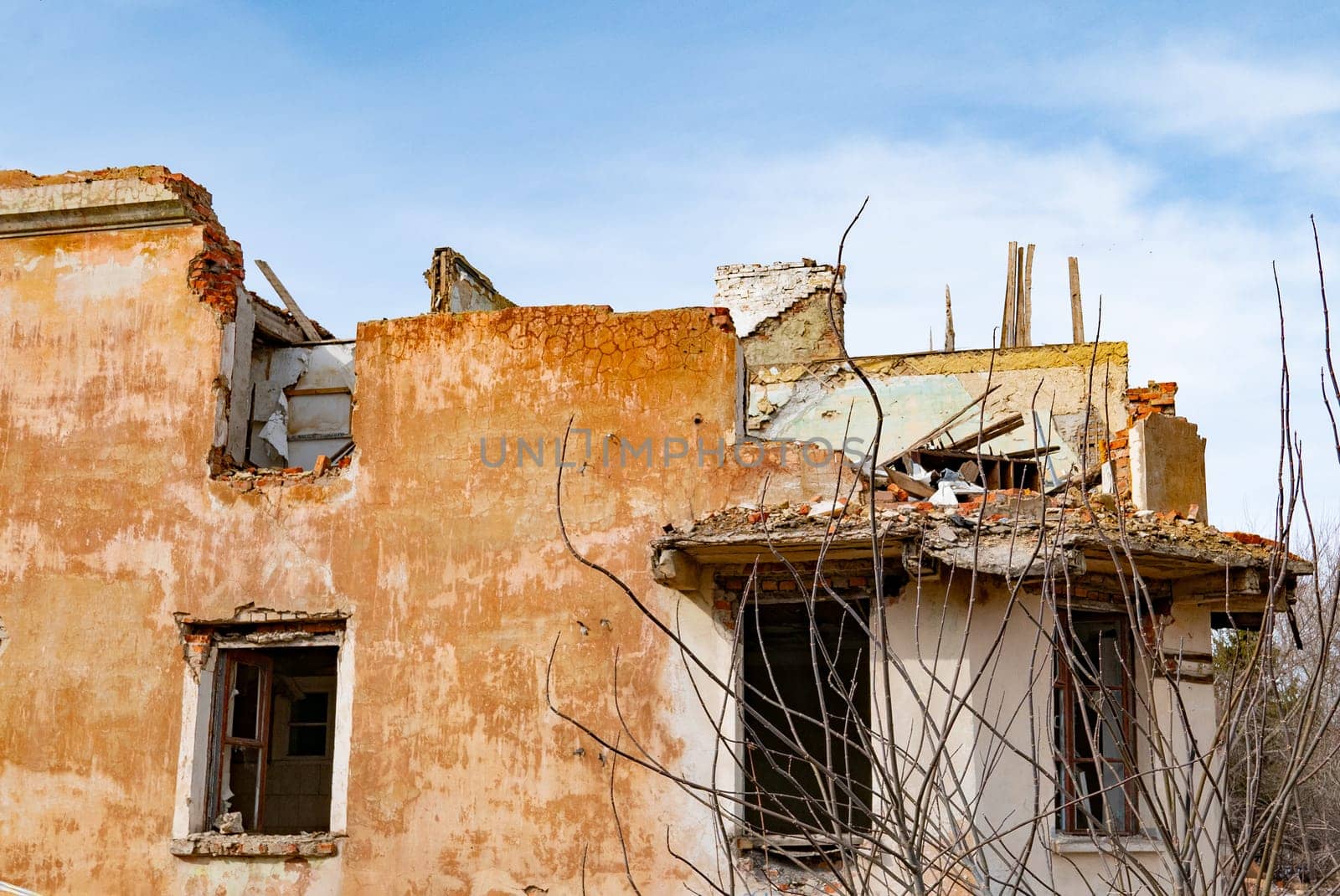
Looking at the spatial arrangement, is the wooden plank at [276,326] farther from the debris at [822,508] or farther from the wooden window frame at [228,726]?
the debris at [822,508]

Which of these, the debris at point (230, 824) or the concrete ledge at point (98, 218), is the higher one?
the concrete ledge at point (98, 218)

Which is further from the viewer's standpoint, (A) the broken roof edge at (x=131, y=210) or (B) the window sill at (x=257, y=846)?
(A) the broken roof edge at (x=131, y=210)

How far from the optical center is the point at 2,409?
424 inches

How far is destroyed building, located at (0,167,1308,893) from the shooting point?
9250 millimetres

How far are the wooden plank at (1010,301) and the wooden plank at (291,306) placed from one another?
854cm

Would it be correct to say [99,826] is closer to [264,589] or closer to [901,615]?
[264,589]

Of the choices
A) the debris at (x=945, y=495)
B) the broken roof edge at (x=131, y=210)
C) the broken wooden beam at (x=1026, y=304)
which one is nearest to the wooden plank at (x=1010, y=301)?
the broken wooden beam at (x=1026, y=304)

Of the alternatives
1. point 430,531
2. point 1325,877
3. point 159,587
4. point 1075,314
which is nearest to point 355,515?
point 430,531

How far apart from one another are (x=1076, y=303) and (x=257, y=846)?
1138cm

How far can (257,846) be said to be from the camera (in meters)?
9.59

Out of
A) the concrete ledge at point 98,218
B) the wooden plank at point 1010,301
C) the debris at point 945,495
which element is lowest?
the debris at point 945,495

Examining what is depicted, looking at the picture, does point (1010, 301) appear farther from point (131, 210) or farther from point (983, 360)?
point (131, 210)

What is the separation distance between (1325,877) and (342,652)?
7.40m

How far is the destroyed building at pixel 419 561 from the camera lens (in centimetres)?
925
